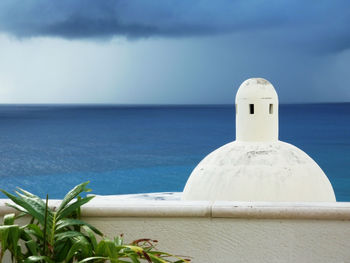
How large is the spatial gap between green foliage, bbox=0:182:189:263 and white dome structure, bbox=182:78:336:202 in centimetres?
566

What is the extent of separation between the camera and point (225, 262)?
3355 millimetres

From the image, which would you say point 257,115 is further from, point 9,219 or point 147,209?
point 9,219

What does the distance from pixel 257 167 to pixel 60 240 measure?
618 cm

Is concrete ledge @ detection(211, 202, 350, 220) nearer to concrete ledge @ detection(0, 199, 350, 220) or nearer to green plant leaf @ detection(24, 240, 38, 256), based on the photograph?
concrete ledge @ detection(0, 199, 350, 220)

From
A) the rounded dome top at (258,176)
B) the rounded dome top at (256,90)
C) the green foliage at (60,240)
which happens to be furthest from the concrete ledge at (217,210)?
the rounded dome top at (256,90)

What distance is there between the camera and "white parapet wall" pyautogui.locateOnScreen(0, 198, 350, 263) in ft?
10.8

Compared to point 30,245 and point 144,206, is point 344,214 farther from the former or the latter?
point 30,245

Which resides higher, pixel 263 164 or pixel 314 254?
pixel 263 164

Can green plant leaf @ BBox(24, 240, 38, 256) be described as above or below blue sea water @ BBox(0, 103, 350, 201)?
below

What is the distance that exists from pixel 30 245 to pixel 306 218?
157 centimetres

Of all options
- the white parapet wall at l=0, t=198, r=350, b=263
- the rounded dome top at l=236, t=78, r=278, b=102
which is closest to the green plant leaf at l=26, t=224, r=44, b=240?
the white parapet wall at l=0, t=198, r=350, b=263

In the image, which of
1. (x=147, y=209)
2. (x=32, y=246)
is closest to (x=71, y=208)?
(x=32, y=246)

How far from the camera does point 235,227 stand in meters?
3.35

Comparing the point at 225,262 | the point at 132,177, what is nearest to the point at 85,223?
the point at 225,262
